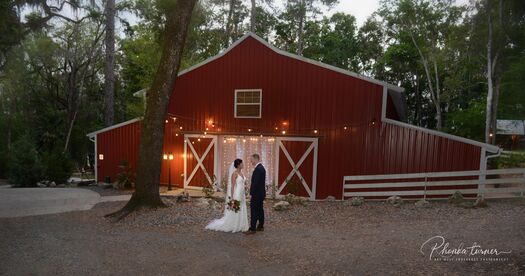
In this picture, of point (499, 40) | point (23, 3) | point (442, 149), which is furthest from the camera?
point (499, 40)

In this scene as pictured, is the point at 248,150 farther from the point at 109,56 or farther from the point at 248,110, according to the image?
the point at 109,56

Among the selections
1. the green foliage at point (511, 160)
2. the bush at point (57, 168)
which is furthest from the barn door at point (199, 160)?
the green foliage at point (511, 160)

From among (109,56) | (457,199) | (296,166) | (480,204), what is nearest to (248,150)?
(296,166)

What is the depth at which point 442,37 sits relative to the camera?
26500 millimetres

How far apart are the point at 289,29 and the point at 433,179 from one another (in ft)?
79.5

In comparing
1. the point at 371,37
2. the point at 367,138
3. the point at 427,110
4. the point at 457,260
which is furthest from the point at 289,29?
the point at 457,260

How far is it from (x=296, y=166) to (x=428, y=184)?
15.3 feet

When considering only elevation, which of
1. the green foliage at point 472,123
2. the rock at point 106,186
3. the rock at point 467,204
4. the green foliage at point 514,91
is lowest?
the rock at point 106,186

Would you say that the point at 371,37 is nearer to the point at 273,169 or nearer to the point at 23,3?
the point at 273,169

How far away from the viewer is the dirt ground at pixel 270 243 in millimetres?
5570

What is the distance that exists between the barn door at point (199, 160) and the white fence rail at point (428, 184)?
5554 millimetres

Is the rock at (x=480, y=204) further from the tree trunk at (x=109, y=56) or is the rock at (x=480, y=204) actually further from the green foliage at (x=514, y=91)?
the tree trunk at (x=109, y=56)

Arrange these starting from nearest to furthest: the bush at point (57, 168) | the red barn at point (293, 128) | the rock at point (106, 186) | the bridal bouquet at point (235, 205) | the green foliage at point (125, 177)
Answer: the bridal bouquet at point (235, 205) < the red barn at point (293, 128) < the green foliage at point (125, 177) < the rock at point (106, 186) < the bush at point (57, 168)

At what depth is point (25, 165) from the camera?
16.0 m
